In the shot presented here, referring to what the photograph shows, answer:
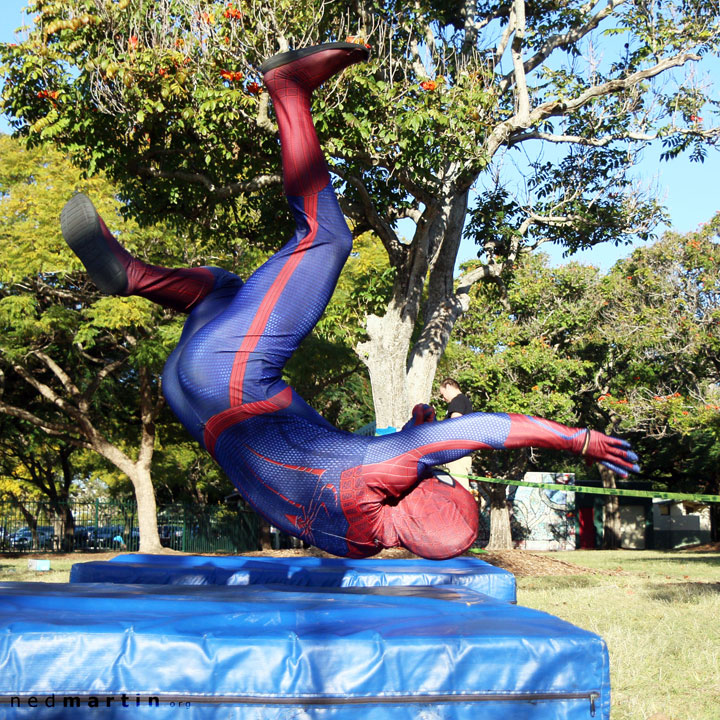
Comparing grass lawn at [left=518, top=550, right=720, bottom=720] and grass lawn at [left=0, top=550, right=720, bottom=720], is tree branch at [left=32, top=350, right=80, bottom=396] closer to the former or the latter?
grass lawn at [left=0, top=550, right=720, bottom=720]

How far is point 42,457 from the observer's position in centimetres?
2806

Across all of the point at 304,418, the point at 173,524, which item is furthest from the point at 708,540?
the point at 304,418

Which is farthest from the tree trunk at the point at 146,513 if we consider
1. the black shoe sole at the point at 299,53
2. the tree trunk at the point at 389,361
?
the black shoe sole at the point at 299,53

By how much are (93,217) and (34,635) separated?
4.43 feet

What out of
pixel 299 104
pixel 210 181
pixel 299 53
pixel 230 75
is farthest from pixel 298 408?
pixel 210 181

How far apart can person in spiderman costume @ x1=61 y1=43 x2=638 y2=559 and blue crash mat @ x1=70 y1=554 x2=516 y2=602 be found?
7.30 ft

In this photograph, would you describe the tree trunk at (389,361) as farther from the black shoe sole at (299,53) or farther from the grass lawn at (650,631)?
the black shoe sole at (299,53)

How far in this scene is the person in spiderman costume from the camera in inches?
107

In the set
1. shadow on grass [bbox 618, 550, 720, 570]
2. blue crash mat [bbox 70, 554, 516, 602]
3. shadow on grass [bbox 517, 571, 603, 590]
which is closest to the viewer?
blue crash mat [bbox 70, 554, 516, 602]

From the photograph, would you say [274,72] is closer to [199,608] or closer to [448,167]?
[199,608]

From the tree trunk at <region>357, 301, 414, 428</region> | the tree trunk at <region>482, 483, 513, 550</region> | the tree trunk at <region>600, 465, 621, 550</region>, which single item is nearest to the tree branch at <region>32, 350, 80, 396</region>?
the tree trunk at <region>357, 301, 414, 428</region>

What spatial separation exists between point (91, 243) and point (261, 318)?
65 centimetres

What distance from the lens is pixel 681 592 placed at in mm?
8789

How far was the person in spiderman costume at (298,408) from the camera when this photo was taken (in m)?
2.71
